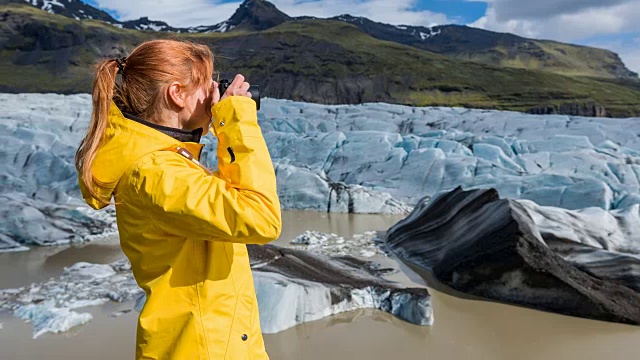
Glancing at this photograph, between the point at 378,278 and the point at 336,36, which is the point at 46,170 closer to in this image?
the point at 378,278

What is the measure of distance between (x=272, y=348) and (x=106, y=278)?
2.48 meters

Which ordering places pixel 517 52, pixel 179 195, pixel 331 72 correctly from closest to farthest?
pixel 179 195, pixel 331 72, pixel 517 52

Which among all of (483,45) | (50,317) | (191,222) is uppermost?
(483,45)

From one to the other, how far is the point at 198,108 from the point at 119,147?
246 millimetres

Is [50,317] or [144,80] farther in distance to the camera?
[50,317]

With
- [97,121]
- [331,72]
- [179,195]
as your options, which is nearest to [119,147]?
[97,121]

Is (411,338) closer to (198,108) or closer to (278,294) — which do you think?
(278,294)

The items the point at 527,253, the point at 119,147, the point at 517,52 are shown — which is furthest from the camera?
the point at 517,52

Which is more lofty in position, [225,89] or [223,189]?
[225,89]

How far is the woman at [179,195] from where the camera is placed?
4.29ft

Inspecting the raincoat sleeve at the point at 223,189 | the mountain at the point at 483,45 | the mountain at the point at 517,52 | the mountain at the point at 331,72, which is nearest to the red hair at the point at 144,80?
the raincoat sleeve at the point at 223,189

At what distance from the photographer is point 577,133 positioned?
58.7ft

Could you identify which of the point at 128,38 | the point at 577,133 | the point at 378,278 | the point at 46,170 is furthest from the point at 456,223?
the point at 128,38

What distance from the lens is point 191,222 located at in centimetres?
129
